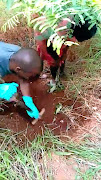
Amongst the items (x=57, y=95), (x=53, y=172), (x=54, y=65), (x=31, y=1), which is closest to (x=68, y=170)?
(x=53, y=172)

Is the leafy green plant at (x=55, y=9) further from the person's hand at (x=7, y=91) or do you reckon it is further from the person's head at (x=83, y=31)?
the person's hand at (x=7, y=91)

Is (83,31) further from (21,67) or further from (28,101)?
(28,101)

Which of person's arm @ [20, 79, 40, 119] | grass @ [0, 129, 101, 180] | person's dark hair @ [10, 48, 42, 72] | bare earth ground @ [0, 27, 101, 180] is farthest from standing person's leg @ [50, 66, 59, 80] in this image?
grass @ [0, 129, 101, 180]

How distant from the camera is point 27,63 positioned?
1.59m

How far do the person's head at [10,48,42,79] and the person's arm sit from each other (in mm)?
154

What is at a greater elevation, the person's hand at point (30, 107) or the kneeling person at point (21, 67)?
the kneeling person at point (21, 67)

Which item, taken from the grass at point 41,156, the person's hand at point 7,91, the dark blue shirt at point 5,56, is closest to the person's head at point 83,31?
the dark blue shirt at point 5,56

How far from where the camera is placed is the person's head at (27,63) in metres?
1.59

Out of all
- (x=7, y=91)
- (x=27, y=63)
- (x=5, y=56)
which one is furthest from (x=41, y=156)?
(x=5, y=56)

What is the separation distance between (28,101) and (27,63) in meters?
0.32

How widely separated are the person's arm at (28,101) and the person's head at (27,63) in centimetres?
15

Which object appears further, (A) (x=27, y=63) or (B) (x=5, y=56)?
(B) (x=5, y=56)

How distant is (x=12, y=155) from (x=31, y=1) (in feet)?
3.11

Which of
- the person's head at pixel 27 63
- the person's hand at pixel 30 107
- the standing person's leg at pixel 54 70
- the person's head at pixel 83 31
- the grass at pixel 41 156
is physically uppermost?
the person's head at pixel 83 31
